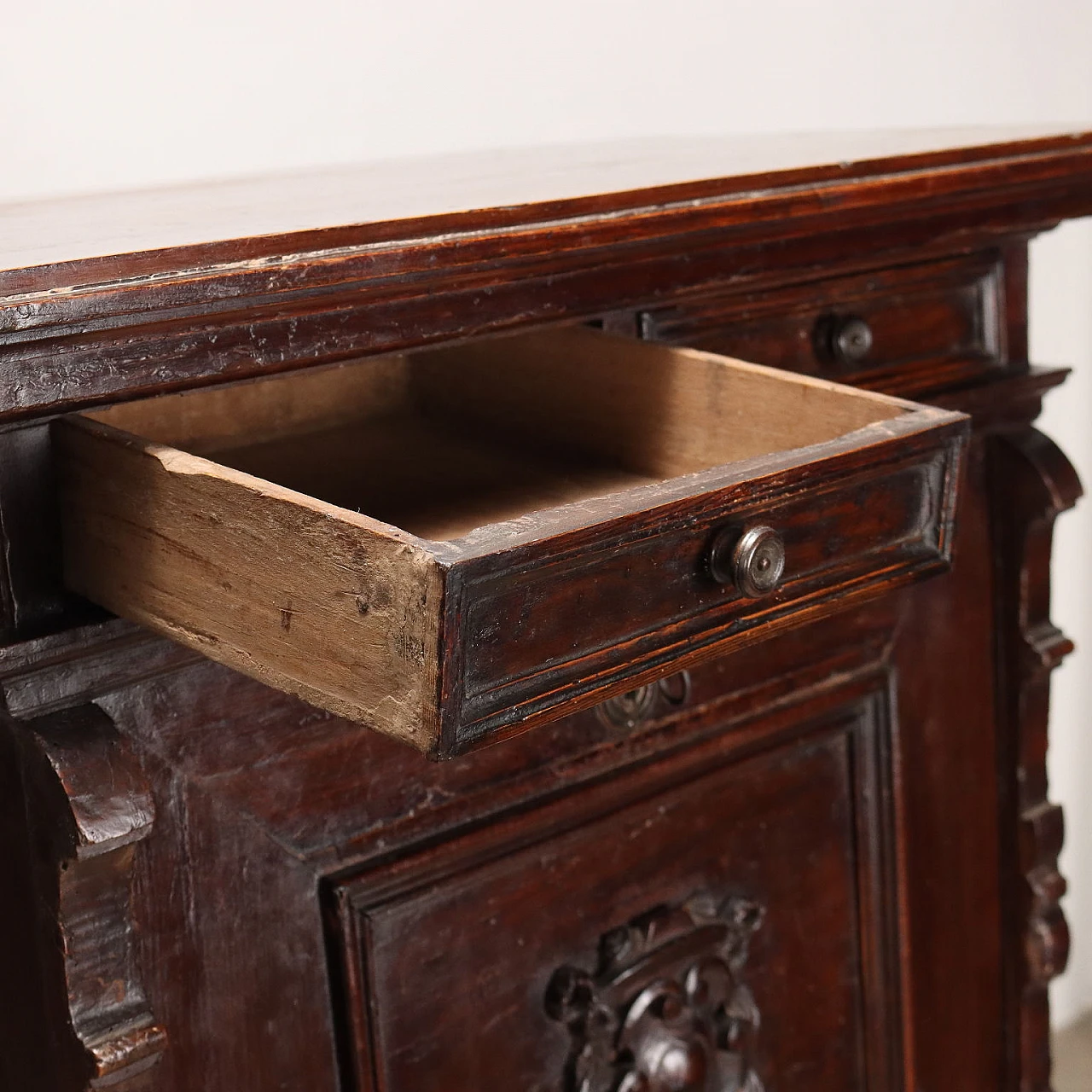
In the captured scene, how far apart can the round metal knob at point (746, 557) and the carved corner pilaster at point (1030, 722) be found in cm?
51

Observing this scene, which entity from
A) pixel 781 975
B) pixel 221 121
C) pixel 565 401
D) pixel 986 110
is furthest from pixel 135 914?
pixel 986 110

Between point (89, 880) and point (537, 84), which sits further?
point (537, 84)

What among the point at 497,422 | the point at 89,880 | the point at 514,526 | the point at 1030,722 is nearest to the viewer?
the point at 514,526

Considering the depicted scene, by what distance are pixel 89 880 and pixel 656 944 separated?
1.35 feet

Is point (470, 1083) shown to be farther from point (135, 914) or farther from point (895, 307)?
point (895, 307)

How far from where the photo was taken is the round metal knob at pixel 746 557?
688 millimetres

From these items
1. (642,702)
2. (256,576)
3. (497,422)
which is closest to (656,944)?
(642,702)

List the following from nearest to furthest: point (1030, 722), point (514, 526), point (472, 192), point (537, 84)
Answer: point (514, 526)
point (472, 192)
point (1030, 722)
point (537, 84)

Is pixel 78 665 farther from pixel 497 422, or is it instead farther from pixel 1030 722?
pixel 1030 722

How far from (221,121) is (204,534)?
0.74 meters

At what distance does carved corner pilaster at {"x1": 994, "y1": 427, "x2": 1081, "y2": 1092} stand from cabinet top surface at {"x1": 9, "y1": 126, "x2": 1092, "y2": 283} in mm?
247

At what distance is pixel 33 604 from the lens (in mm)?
721

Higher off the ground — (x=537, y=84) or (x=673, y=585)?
(x=537, y=84)

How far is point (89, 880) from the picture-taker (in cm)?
72
